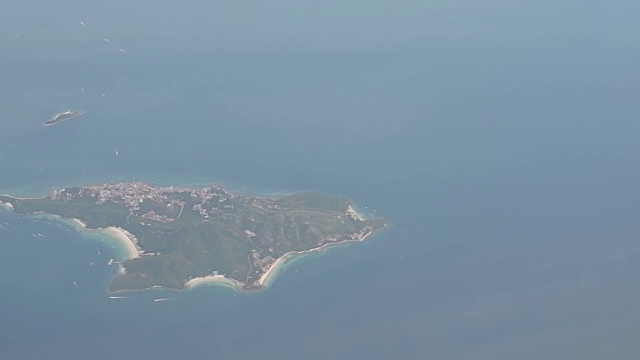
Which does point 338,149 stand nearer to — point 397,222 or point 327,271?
point 397,222

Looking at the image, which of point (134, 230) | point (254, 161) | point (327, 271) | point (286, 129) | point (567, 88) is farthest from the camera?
point (567, 88)

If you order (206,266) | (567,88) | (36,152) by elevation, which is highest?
(567,88)

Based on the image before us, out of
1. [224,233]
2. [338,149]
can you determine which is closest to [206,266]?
[224,233]

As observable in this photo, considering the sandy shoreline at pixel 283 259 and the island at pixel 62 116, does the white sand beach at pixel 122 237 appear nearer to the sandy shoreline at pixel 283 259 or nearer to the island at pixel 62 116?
the sandy shoreline at pixel 283 259

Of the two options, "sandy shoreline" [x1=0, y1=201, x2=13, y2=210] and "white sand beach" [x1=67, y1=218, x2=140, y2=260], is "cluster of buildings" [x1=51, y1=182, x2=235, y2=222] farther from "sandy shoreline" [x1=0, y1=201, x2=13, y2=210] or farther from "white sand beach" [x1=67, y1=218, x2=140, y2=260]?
"sandy shoreline" [x1=0, y1=201, x2=13, y2=210]

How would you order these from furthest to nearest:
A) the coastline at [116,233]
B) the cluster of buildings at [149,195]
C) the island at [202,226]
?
the cluster of buildings at [149,195] → the coastline at [116,233] → the island at [202,226]

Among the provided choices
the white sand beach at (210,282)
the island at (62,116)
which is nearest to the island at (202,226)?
the white sand beach at (210,282)
